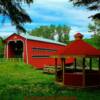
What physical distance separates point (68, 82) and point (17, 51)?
2716 cm

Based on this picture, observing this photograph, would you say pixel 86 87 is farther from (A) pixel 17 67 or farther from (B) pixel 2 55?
(B) pixel 2 55

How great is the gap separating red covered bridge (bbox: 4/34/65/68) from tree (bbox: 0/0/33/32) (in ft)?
92.2

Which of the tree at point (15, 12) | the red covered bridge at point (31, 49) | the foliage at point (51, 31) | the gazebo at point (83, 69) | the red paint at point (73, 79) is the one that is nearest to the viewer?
the tree at point (15, 12)

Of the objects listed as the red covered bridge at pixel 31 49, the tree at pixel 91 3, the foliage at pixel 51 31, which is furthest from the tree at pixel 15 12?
the foliage at pixel 51 31

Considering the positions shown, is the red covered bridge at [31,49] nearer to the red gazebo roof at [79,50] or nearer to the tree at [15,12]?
the red gazebo roof at [79,50]

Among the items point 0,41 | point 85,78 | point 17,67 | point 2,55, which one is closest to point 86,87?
point 85,78

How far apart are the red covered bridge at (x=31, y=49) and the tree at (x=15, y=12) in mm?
28089

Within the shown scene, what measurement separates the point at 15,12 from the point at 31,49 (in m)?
31.5

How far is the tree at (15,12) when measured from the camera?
1391 cm

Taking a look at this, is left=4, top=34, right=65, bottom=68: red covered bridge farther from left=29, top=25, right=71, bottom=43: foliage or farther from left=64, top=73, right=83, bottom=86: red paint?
left=29, top=25, right=71, bottom=43: foliage

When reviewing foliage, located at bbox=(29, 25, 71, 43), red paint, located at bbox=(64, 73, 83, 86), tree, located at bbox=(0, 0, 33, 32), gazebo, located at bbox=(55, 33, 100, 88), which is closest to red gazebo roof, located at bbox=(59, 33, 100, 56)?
gazebo, located at bbox=(55, 33, 100, 88)

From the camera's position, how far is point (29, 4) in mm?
13977

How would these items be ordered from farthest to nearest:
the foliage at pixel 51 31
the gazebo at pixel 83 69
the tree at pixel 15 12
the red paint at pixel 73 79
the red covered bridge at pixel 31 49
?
the foliage at pixel 51 31 < the red covered bridge at pixel 31 49 < the red paint at pixel 73 79 < the gazebo at pixel 83 69 < the tree at pixel 15 12

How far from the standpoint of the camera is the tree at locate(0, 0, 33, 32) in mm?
13914
